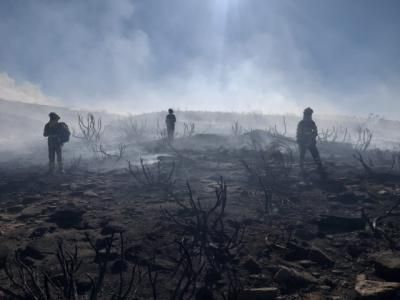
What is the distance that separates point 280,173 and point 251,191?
161cm

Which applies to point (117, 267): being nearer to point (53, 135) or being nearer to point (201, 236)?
point (201, 236)

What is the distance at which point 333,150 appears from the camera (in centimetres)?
1634

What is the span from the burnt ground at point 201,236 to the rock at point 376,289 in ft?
0.08

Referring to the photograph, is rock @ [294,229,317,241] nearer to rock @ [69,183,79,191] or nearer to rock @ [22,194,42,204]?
rock @ [22,194,42,204]

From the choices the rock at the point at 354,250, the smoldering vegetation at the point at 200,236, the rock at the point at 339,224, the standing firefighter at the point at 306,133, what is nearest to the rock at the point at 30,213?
the smoldering vegetation at the point at 200,236

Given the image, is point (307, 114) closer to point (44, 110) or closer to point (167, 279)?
point (167, 279)

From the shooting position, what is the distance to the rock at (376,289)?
280 centimetres

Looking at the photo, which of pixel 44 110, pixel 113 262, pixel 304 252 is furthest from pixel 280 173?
pixel 44 110

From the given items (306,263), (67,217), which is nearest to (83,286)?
(306,263)

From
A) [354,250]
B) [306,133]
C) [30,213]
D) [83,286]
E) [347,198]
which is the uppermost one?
[306,133]

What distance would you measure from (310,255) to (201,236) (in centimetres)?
137

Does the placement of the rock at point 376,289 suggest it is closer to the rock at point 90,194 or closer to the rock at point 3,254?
the rock at point 3,254

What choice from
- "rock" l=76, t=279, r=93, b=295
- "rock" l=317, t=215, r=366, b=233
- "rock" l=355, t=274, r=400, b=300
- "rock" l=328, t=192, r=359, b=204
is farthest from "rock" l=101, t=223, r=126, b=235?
"rock" l=328, t=192, r=359, b=204

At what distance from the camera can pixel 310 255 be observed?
3.86 meters
